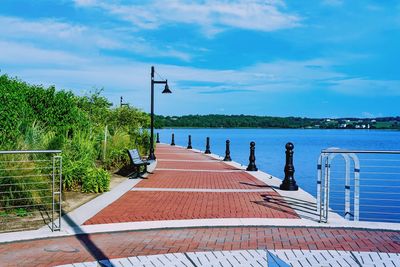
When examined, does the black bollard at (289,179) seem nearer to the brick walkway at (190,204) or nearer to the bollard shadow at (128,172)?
the brick walkway at (190,204)

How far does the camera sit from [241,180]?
52.0 feet

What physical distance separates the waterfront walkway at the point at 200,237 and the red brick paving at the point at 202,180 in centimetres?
231

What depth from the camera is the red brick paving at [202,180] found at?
46.1 feet

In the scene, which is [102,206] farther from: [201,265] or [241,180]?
[241,180]

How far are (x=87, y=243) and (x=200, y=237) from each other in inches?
66.0

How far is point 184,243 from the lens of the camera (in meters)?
7.16

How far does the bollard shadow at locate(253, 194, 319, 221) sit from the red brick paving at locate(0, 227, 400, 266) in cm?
131

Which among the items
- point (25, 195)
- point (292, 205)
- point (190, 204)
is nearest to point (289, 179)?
point (292, 205)

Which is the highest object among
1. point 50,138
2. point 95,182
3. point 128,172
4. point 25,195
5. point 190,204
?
point 50,138

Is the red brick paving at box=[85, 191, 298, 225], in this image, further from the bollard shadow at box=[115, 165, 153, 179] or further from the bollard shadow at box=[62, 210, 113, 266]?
the bollard shadow at box=[115, 165, 153, 179]

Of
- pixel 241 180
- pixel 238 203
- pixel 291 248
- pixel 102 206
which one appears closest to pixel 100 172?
pixel 102 206

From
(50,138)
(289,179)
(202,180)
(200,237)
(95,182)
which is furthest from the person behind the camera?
(202,180)

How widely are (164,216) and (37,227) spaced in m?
2.24

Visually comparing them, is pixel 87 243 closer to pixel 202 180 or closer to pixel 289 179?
pixel 289 179
